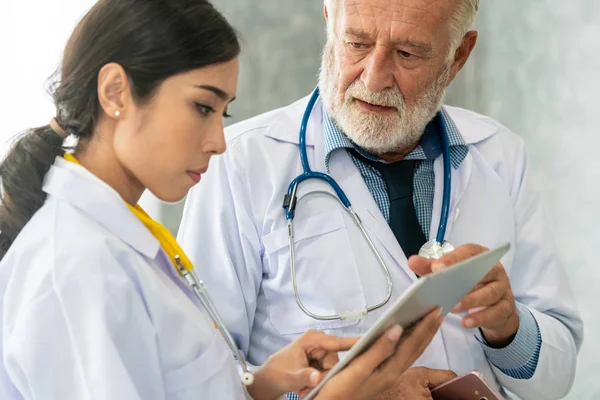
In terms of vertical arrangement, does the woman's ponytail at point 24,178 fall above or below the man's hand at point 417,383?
above

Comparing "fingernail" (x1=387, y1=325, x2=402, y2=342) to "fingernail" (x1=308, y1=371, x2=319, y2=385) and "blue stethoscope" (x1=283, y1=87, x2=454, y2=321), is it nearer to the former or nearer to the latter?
"fingernail" (x1=308, y1=371, x2=319, y2=385)

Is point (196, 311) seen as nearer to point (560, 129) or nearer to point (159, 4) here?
point (159, 4)

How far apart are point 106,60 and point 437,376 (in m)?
0.79

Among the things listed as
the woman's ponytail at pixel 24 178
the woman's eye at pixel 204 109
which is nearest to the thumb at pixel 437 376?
the woman's eye at pixel 204 109

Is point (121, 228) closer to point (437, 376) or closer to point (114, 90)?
point (114, 90)

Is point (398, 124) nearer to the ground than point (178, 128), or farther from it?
nearer to the ground

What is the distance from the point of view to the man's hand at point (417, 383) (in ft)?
4.35

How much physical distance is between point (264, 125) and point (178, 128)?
612mm

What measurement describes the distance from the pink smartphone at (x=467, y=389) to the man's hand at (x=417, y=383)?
0.07 ft

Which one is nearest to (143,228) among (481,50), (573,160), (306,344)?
(306,344)

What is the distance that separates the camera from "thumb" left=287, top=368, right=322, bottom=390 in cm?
115

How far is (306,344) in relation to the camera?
1225 mm

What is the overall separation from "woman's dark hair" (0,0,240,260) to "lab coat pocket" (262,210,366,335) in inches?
20.4

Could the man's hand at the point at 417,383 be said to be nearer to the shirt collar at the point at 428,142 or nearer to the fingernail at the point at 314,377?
the fingernail at the point at 314,377
